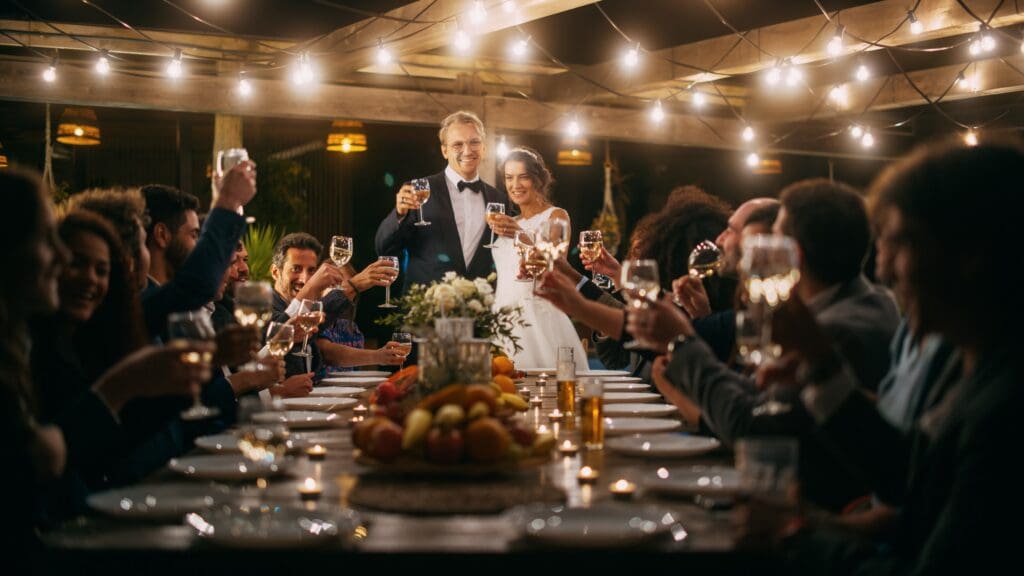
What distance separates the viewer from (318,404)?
3.55 meters

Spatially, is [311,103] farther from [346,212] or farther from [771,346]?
[771,346]

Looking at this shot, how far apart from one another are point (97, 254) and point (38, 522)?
2.52ft

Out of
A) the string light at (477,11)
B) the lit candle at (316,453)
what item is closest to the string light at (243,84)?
the string light at (477,11)

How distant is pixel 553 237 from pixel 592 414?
0.78 m

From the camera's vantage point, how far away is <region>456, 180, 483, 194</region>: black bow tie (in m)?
5.70

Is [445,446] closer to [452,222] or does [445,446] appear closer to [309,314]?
[309,314]

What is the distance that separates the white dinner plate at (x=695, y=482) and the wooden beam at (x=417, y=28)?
4.40 metres

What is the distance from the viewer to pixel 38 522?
6.28 ft

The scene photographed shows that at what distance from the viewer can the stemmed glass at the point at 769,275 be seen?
1.81 meters

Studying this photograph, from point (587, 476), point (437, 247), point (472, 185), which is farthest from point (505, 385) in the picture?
point (472, 185)

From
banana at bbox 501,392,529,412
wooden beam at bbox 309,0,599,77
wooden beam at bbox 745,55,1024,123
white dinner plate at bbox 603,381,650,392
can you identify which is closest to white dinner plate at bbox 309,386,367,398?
white dinner plate at bbox 603,381,650,392

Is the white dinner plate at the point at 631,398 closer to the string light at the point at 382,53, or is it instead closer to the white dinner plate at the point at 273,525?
the white dinner plate at the point at 273,525

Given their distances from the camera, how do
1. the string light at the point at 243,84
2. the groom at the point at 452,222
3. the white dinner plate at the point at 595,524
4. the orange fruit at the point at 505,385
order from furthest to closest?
the string light at the point at 243,84
the groom at the point at 452,222
the orange fruit at the point at 505,385
the white dinner plate at the point at 595,524

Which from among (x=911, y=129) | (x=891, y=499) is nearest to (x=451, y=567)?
(x=891, y=499)
